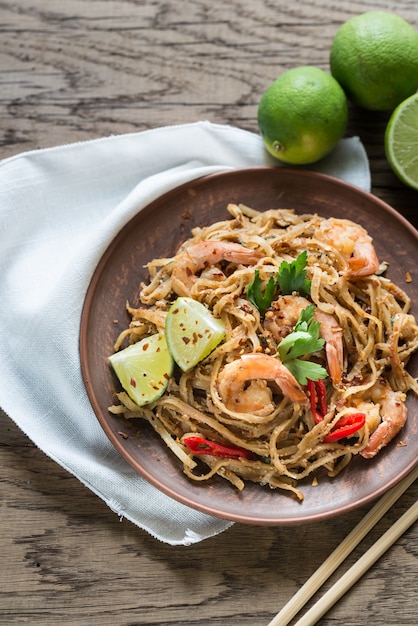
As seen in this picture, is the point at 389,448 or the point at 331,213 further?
the point at 331,213

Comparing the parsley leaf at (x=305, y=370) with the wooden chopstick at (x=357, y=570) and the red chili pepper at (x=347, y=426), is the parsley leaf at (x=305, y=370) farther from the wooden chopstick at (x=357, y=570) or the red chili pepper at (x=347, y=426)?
the wooden chopstick at (x=357, y=570)

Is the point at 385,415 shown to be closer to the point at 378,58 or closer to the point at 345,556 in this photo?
the point at 345,556

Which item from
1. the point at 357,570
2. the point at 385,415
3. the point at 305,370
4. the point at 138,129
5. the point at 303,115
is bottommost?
the point at 357,570

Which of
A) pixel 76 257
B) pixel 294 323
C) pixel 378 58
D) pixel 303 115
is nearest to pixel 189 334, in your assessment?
pixel 294 323

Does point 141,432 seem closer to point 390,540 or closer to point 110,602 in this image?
point 110,602

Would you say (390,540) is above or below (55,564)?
above

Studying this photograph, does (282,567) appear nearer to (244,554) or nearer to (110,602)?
(244,554)

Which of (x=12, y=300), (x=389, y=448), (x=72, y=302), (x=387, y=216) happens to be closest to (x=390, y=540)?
(x=389, y=448)

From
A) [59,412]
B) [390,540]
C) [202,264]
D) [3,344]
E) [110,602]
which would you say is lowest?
[110,602]
